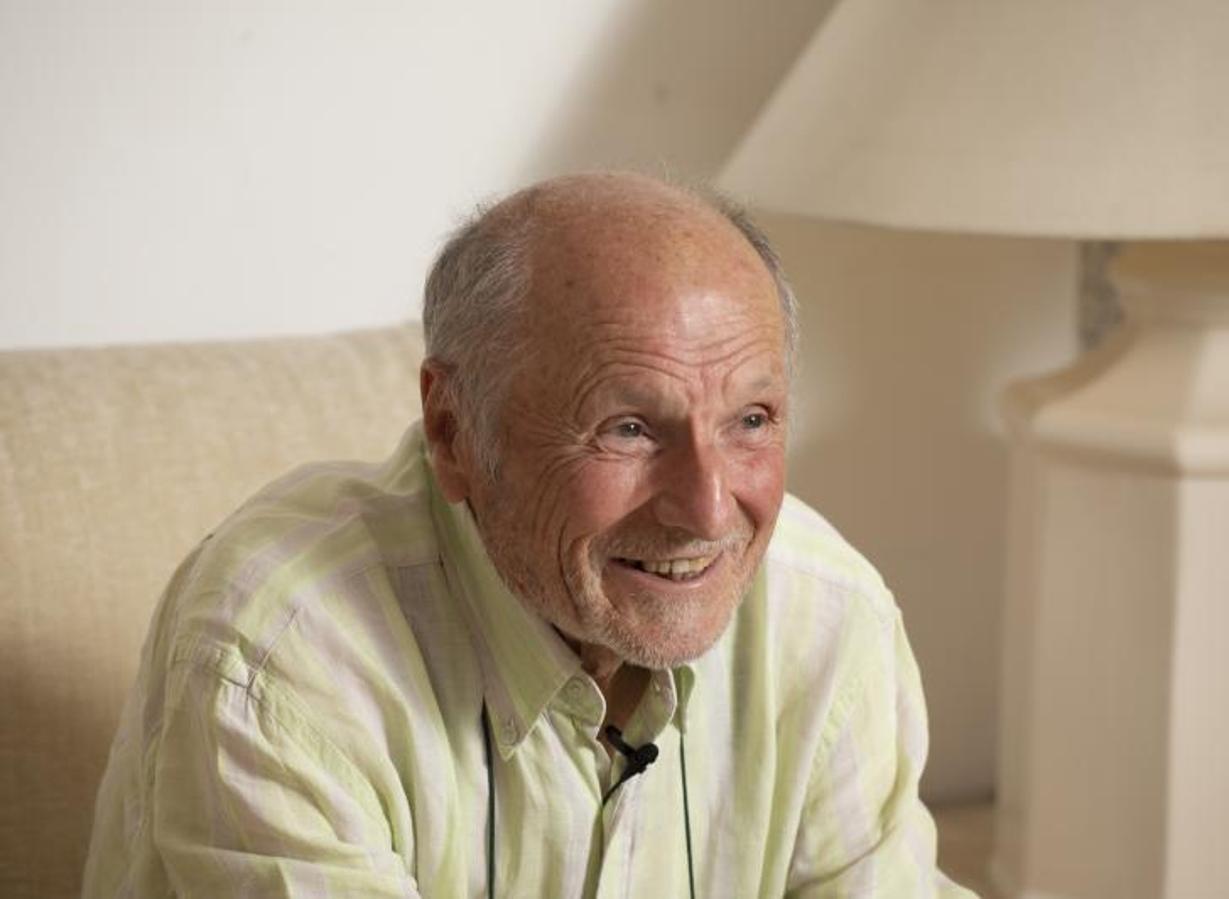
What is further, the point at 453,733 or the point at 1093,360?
the point at 1093,360

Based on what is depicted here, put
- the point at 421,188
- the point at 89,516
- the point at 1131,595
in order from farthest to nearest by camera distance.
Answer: the point at 421,188, the point at 1131,595, the point at 89,516

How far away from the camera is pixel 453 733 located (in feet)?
4.69

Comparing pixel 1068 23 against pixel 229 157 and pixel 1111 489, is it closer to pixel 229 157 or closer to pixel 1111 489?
pixel 1111 489

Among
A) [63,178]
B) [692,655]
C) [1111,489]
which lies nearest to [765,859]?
[692,655]

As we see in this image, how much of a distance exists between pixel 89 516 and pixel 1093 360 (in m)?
0.95

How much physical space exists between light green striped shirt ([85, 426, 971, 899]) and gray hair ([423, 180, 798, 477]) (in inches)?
4.7

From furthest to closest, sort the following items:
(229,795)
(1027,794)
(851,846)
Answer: (1027,794) < (851,846) < (229,795)

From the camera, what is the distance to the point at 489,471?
1.37m

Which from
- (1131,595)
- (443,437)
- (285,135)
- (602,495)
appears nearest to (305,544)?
(443,437)

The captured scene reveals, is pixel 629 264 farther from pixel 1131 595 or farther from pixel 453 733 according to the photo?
pixel 1131 595

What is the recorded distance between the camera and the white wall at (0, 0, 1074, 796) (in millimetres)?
1938

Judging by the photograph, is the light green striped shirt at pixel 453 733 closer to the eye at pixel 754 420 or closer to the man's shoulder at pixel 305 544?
the man's shoulder at pixel 305 544

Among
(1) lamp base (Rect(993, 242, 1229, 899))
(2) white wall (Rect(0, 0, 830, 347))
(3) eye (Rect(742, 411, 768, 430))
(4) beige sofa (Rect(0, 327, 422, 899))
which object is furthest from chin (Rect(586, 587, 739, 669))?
(2) white wall (Rect(0, 0, 830, 347))

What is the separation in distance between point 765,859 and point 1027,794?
65 cm
